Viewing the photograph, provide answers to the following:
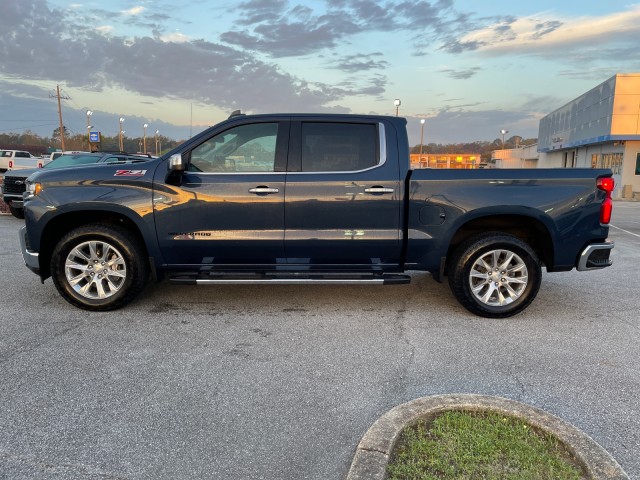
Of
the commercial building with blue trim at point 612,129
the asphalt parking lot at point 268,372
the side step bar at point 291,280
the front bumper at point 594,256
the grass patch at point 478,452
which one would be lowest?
the asphalt parking lot at point 268,372

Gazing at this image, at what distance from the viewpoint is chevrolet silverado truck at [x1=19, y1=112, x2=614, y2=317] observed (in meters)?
4.89

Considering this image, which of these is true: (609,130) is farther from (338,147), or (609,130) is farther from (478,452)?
(478,452)

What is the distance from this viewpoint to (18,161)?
23766 mm

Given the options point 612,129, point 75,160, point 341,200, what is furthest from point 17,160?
point 612,129

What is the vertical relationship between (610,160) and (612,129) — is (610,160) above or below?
below

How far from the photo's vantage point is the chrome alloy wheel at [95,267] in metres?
5.02

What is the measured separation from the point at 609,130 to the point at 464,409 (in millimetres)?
29669

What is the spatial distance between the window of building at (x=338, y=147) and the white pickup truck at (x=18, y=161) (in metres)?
19.9

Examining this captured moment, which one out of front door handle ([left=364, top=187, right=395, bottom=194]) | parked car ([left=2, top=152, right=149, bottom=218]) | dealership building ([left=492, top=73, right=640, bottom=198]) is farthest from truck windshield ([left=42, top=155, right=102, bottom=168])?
dealership building ([left=492, top=73, right=640, bottom=198])

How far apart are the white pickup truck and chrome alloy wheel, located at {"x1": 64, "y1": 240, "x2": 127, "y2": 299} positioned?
61.1ft

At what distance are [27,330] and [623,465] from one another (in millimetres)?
4824

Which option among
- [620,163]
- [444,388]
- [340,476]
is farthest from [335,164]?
[620,163]

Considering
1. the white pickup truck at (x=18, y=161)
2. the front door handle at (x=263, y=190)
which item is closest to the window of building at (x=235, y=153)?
the front door handle at (x=263, y=190)

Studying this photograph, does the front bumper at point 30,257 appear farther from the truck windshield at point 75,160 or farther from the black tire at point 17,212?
the truck windshield at point 75,160
